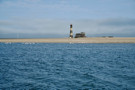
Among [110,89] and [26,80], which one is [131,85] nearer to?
[110,89]

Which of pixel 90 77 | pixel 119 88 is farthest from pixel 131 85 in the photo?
pixel 90 77

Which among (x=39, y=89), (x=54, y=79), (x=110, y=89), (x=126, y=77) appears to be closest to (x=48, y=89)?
(x=39, y=89)

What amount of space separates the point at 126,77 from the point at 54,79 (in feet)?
23.9

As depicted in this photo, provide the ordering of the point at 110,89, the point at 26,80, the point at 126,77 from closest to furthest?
the point at 110,89
the point at 26,80
the point at 126,77

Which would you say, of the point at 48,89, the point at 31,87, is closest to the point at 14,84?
the point at 31,87

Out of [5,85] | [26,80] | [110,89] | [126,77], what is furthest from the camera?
[126,77]

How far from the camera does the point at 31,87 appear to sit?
1393 centimetres

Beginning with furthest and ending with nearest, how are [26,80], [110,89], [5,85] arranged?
1. [26,80]
2. [5,85]
3. [110,89]

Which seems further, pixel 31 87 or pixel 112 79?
pixel 112 79

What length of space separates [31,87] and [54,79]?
324 centimetres

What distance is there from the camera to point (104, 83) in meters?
15.2

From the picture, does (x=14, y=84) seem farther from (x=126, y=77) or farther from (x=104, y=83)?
(x=126, y=77)

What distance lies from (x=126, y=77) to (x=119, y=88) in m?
4.11

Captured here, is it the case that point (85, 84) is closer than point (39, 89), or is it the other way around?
point (39, 89)
